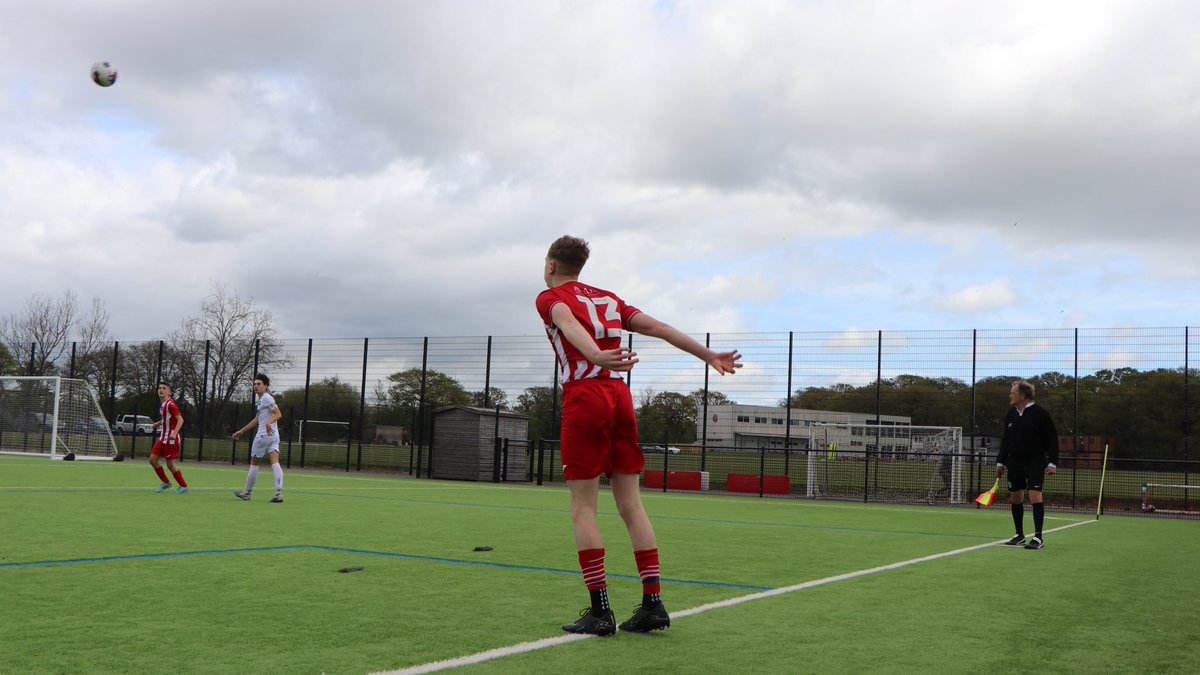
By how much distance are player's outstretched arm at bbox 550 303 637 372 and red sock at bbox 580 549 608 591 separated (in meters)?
Answer: 0.85

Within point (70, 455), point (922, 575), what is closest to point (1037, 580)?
point (922, 575)

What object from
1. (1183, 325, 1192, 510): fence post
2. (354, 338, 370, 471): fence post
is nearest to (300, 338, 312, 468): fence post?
(354, 338, 370, 471): fence post

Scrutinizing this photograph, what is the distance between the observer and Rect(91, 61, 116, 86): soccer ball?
15.6 m

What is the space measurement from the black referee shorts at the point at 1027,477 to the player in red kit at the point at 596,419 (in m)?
6.65

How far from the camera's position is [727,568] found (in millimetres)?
6879

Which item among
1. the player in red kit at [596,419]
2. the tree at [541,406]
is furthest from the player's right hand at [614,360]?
the tree at [541,406]

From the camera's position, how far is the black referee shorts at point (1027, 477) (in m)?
9.86

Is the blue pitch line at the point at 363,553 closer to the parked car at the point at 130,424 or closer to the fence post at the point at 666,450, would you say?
the fence post at the point at 666,450

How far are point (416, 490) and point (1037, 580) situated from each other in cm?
1294

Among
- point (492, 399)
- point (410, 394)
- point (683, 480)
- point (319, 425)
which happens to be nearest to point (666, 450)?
point (683, 480)

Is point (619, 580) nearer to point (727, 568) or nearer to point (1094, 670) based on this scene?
point (727, 568)

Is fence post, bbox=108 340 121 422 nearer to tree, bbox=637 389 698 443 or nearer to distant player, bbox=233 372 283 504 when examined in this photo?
tree, bbox=637 389 698 443

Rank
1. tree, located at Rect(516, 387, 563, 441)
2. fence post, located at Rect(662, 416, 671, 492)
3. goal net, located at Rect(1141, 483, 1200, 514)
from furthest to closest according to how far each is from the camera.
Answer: tree, located at Rect(516, 387, 563, 441), fence post, located at Rect(662, 416, 671, 492), goal net, located at Rect(1141, 483, 1200, 514)

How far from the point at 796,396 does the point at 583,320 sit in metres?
21.1
